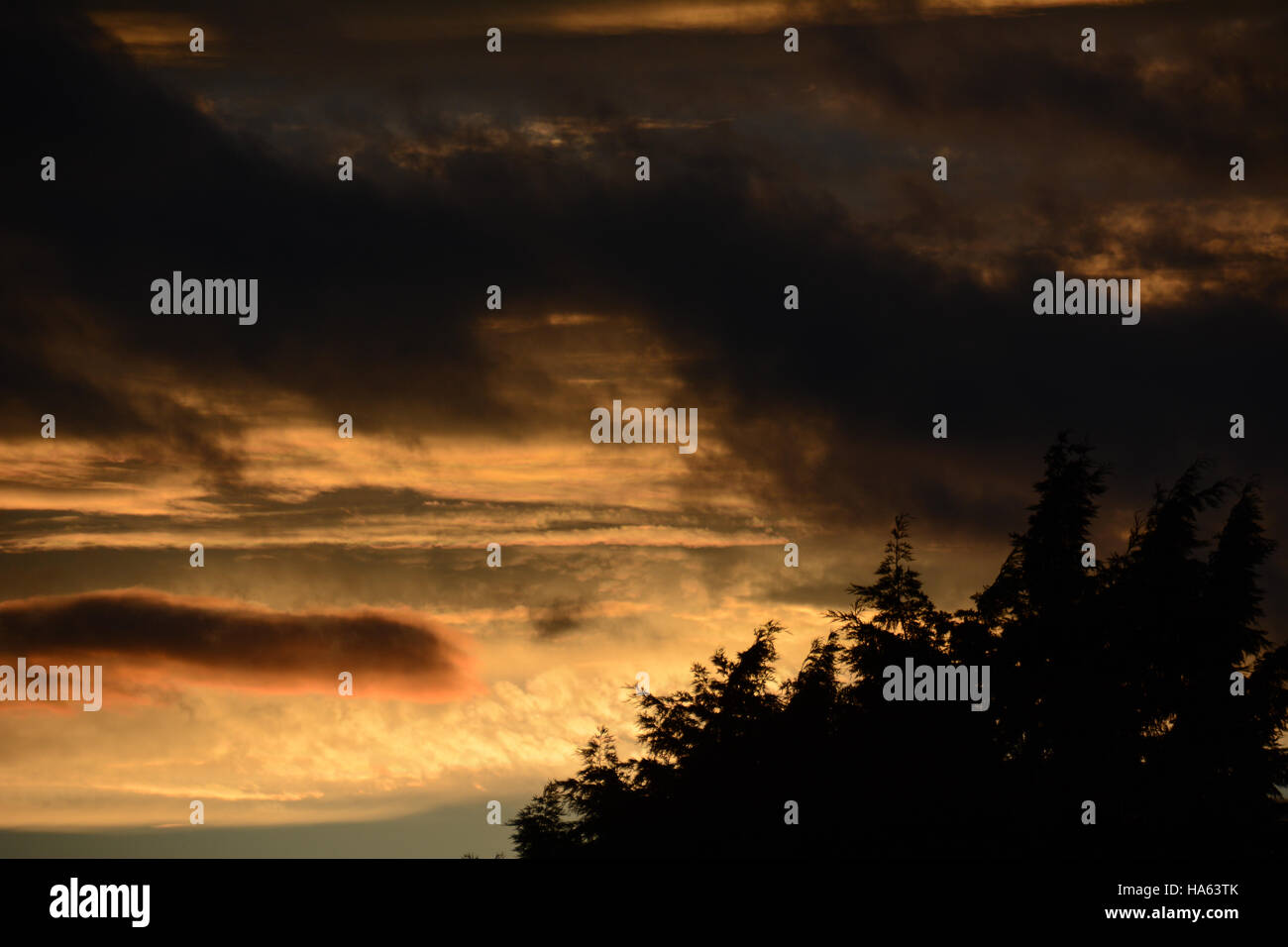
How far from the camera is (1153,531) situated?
43656 mm

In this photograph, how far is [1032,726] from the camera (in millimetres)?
41250

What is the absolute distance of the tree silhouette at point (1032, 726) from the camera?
37.7 metres

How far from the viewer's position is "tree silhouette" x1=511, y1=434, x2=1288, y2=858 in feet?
124

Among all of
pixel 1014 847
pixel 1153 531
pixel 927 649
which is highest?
pixel 1153 531
